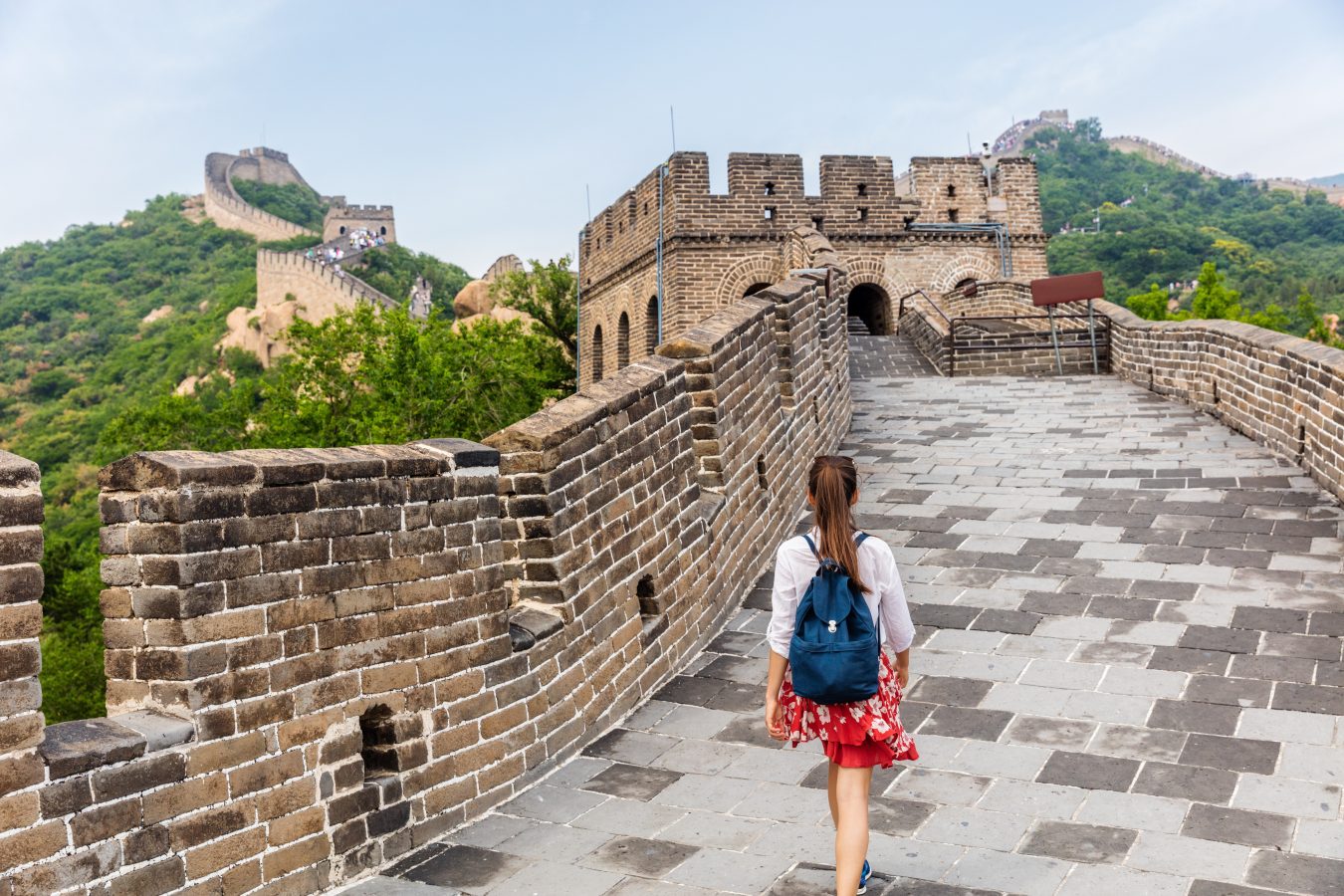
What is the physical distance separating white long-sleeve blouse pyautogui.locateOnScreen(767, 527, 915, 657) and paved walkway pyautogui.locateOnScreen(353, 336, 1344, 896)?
0.88m

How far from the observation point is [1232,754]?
4980mm

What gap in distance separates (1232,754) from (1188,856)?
1010 millimetres

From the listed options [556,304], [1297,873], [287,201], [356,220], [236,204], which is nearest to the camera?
[1297,873]

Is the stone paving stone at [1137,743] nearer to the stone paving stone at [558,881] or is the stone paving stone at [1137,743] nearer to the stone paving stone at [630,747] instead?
the stone paving stone at [630,747]

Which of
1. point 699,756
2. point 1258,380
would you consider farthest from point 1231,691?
point 1258,380

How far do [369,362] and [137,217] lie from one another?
101m

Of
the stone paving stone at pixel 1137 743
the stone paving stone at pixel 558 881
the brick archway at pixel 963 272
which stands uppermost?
the brick archway at pixel 963 272

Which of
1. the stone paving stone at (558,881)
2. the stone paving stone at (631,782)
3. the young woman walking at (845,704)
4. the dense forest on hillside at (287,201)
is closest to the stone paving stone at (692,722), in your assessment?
the stone paving stone at (631,782)

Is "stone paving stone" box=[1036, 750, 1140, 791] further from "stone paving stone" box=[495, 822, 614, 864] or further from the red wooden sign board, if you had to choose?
the red wooden sign board

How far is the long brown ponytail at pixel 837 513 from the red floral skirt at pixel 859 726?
1.15 feet

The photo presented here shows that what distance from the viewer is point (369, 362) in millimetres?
27766

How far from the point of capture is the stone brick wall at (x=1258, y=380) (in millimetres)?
8594

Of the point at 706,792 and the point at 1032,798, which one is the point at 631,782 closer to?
the point at 706,792

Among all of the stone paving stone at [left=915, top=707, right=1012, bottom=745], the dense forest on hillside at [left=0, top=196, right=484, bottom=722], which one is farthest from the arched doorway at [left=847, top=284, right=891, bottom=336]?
the stone paving stone at [left=915, top=707, right=1012, bottom=745]
